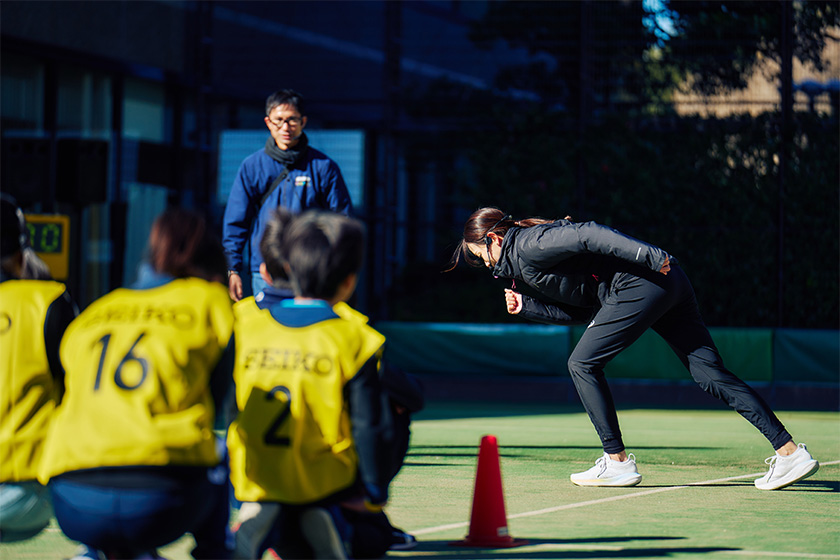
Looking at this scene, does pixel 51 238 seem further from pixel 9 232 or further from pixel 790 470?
pixel 9 232

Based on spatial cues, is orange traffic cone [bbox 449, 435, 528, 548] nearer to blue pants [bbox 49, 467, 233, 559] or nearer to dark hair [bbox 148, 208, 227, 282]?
blue pants [bbox 49, 467, 233, 559]

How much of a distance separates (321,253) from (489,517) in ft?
5.41

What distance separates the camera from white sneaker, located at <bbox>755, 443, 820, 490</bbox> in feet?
21.4

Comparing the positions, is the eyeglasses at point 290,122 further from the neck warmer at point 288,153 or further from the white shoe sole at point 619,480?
the white shoe sole at point 619,480

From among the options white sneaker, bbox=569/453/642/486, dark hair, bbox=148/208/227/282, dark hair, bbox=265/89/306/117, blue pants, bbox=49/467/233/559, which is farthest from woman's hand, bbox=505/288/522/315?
blue pants, bbox=49/467/233/559

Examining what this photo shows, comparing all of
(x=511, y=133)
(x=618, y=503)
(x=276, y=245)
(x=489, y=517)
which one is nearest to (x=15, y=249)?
(x=276, y=245)

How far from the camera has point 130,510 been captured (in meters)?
3.43

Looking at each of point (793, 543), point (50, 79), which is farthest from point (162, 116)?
point (793, 543)

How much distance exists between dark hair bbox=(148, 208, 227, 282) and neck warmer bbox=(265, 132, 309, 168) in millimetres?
3038

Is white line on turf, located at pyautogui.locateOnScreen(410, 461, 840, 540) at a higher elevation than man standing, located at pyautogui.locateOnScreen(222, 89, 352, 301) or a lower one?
lower

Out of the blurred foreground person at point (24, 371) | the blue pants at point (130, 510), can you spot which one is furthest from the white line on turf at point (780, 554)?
the blurred foreground person at point (24, 371)

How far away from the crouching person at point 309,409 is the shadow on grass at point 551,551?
93 cm

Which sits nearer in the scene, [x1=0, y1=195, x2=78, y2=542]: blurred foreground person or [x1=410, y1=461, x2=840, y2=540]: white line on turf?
[x1=0, y1=195, x2=78, y2=542]: blurred foreground person

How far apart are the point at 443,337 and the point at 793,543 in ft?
32.8
